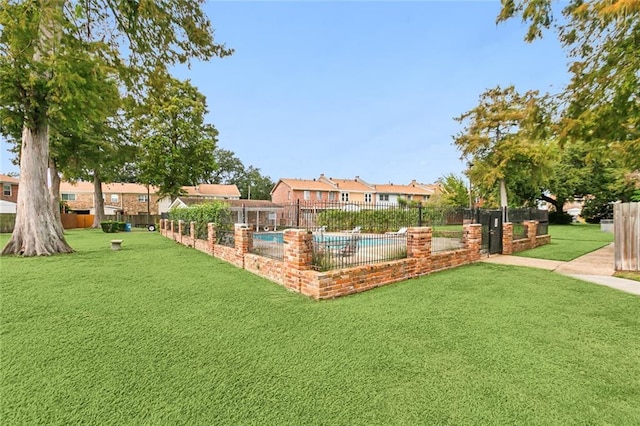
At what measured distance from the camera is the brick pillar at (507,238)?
11055 mm

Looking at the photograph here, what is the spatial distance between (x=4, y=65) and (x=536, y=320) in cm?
1456

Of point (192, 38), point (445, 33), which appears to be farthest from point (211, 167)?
point (445, 33)

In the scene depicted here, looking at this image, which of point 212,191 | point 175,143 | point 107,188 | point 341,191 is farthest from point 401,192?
point 107,188

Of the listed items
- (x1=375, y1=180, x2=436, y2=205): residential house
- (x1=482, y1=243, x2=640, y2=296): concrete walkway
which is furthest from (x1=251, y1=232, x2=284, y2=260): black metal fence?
(x1=375, y1=180, x2=436, y2=205): residential house

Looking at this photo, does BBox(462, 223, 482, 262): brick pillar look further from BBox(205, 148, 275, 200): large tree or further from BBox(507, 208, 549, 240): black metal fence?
BBox(205, 148, 275, 200): large tree

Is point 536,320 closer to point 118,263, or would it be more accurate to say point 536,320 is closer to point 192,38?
point 118,263

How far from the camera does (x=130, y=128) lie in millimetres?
29828

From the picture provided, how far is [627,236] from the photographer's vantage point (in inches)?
298

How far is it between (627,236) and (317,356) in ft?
28.9

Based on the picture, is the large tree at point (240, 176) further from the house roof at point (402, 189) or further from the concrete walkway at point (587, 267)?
the concrete walkway at point (587, 267)

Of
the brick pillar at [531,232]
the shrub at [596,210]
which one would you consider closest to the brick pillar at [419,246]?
the brick pillar at [531,232]

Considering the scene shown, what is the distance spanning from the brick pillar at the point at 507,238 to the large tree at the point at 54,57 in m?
13.7

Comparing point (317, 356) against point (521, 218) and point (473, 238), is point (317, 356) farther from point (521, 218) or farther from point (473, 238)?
point (521, 218)

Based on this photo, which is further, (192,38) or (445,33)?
(192,38)
